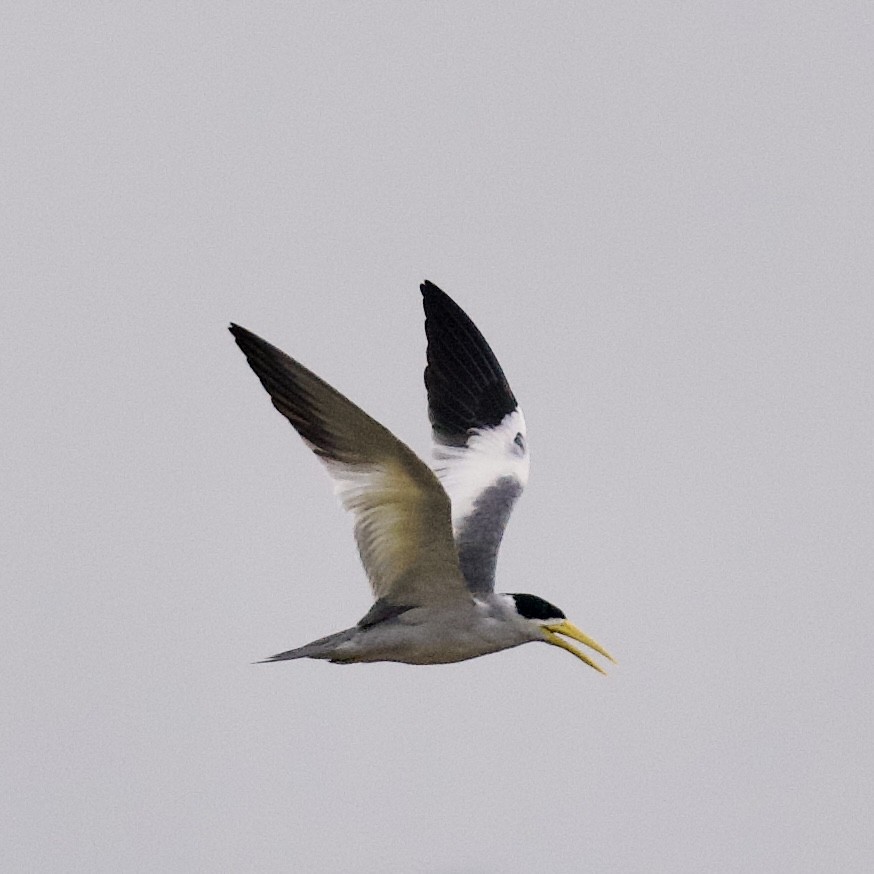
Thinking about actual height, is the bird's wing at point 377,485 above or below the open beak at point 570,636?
above

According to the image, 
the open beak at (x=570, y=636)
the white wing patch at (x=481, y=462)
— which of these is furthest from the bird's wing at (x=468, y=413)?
the open beak at (x=570, y=636)

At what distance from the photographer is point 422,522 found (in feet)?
63.9

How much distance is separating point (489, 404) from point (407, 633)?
508 cm

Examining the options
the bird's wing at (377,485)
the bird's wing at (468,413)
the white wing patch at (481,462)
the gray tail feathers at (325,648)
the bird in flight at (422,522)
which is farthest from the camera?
the bird's wing at (468,413)

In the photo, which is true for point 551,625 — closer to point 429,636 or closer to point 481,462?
point 429,636

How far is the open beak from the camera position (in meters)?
21.1

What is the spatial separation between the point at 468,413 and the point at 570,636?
4231 millimetres

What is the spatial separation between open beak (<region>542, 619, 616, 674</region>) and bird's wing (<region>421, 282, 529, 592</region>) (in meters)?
2.35

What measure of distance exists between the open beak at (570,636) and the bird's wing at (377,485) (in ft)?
3.79

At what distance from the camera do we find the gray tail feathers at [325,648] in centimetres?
1997

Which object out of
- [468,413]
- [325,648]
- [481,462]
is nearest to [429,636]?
[325,648]

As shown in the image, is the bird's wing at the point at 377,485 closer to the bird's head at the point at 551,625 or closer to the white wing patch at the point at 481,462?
the bird's head at the point at 551,625

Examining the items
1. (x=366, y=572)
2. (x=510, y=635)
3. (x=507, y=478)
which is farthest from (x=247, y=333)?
(x=507, y=478)

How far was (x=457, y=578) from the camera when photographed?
20203 mm
